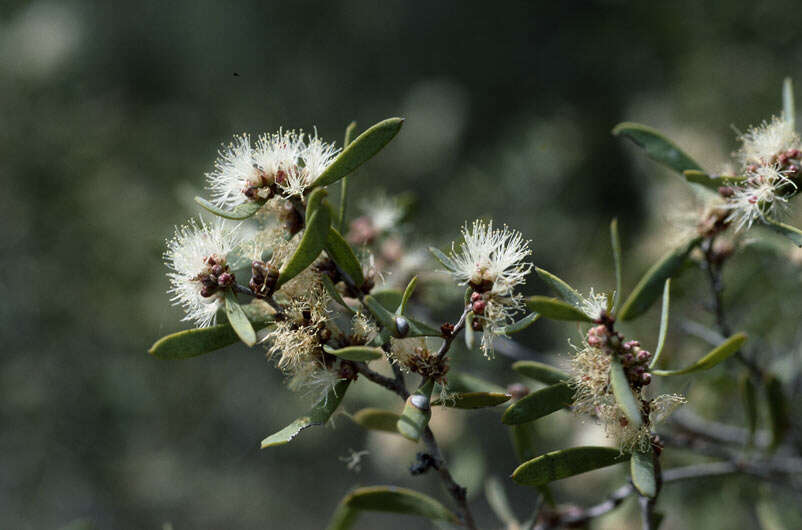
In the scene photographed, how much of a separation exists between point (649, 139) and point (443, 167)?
2978 mm

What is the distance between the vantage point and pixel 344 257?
1.25m

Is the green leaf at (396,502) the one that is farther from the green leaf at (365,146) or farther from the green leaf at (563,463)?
the green leaf at (365,146)

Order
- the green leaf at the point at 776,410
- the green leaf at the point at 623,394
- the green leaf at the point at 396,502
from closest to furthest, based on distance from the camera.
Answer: the green leaf at the point at 623,394
the green leaf at the point at 396,502
the green leaf at the point at 776,410

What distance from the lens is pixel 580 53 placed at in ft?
15.4

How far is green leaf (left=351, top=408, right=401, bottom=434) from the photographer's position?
1488 mm

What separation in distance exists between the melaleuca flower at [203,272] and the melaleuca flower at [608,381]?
0.63 meters

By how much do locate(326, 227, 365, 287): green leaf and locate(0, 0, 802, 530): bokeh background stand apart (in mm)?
1864

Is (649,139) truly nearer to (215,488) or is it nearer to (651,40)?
(651,40)

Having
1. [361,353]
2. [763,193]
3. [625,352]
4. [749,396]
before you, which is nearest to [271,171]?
[361,353]

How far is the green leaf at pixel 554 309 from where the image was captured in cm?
102

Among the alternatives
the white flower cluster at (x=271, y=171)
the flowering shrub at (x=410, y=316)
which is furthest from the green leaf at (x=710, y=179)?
the white flower cluster at (x=271, y=171)

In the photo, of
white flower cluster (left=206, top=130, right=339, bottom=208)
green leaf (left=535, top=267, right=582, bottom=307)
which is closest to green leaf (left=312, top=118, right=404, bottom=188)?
white flower cluster (left=206, top=130, right=339, bottom=208)

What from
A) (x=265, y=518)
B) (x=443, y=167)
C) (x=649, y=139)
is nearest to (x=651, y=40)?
(x=443, y=167)

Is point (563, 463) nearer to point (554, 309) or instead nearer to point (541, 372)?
point (541, 372)
